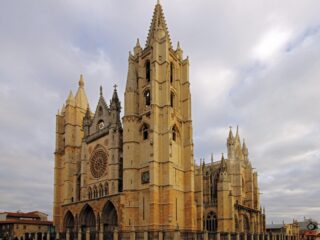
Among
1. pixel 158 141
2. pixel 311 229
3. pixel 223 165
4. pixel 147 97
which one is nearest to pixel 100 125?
pixel 147 97

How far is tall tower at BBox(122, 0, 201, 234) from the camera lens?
142ft

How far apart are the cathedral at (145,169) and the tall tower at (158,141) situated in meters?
0.12

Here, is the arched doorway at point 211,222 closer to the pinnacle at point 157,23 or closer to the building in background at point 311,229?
the pinnacle at point 157,23

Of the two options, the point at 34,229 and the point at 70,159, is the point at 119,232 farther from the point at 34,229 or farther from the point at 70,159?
the point at 34,229

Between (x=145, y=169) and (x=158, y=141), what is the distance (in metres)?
3.80

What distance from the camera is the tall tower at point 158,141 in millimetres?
43312

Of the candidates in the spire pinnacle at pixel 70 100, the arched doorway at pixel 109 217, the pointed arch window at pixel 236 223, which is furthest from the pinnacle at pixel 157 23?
the pointed arch window at pixel 236 223

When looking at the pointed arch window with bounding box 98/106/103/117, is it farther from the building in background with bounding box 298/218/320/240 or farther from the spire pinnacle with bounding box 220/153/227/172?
the building in background with bounding box 298/218/320/240

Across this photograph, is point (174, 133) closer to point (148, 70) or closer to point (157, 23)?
point (148, 70)

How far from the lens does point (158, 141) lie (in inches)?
1775

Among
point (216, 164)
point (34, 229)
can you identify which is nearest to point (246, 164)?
point (216, 164)

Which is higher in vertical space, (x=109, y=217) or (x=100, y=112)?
(x=100, y=112)

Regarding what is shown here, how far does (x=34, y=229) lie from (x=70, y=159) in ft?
48.9

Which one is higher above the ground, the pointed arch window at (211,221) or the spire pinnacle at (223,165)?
the spire pinnacle at (223,165)
